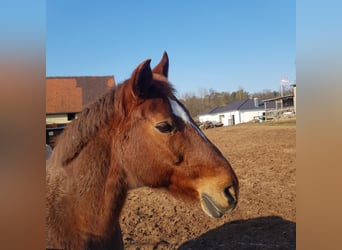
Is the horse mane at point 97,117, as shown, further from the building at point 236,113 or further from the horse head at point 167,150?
the building at point 236,113

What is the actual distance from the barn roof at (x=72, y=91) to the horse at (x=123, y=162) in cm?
30

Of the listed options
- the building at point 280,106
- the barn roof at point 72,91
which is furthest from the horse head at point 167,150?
the building at point 280,106

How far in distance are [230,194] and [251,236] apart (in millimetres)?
1222

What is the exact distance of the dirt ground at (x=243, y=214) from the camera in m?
1.97

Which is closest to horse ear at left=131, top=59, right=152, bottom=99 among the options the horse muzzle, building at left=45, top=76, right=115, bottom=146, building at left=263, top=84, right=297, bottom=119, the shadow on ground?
building at left=45, top=76, right=115, bottom=146

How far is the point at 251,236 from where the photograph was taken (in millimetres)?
2053

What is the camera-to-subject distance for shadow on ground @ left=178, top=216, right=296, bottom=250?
197 centimetres

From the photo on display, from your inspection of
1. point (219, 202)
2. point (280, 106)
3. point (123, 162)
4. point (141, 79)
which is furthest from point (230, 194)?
point (280, 106)

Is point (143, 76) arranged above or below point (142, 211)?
above
